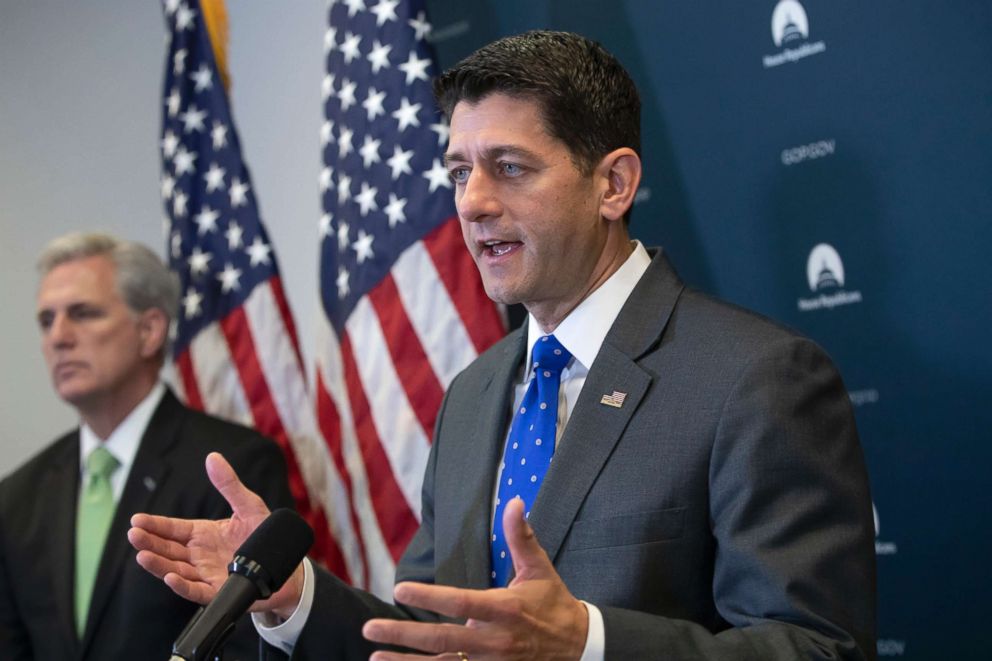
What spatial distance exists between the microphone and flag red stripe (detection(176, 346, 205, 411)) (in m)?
2.25

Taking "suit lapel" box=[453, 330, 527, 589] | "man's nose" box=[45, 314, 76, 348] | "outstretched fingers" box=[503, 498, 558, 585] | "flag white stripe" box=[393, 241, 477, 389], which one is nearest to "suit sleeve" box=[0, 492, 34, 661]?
"man's nose" box=[45, 314, 76, 348]

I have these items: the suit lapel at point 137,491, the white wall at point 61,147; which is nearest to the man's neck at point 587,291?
the suit lapel at point 137,491

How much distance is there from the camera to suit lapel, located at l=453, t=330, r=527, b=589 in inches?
80.5

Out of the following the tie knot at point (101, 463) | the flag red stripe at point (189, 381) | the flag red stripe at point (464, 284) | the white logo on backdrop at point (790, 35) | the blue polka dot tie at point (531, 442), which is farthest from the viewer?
the flag red stripe at point (189, 381)

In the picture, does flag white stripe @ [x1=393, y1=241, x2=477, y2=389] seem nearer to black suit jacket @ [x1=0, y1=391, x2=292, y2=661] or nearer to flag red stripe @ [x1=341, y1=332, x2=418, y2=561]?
flag red stripe @ [x1=341, y1=332, x2=418, y2=561]

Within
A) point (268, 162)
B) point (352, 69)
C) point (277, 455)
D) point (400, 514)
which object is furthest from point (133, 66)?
point (400, 514)

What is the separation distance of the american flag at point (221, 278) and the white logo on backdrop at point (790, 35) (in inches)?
67.1

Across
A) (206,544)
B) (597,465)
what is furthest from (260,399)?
(597,465)

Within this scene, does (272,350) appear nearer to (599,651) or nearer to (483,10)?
(483,10)

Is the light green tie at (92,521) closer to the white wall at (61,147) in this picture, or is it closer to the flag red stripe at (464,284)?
the white wall at (61,147)

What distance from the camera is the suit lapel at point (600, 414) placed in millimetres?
1893

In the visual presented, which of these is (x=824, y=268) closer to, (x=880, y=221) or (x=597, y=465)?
(x=880, y=221)

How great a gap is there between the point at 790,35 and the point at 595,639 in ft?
5.89

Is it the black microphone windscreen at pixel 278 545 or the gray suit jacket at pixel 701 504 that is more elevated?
the black microphone windscreen at pixel 278 545
